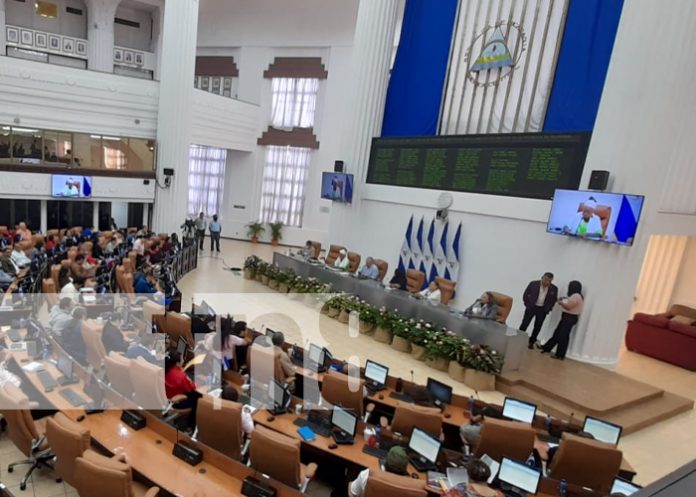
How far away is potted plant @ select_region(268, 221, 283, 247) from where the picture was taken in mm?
18688

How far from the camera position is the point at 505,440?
4.07 metres

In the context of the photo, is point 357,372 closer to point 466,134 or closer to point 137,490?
point 137,490

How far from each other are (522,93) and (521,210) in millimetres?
2818

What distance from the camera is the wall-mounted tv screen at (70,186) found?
1353cm

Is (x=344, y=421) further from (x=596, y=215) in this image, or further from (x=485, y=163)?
(x=485, y=163)

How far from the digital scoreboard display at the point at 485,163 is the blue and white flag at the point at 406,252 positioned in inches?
46.6

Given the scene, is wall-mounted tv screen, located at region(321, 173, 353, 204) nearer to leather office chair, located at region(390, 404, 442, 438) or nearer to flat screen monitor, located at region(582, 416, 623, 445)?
leather office chair, located at region(390, 404, 442, 438)

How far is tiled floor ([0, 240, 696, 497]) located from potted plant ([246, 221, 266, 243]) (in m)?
4.58

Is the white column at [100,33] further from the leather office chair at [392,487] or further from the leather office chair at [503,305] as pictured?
the leather office chair at [392,487]

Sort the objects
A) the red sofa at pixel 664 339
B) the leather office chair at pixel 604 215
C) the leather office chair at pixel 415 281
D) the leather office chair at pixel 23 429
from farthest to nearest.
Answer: the leather office chair at pixel 415 281 → the red sofa at pixel 664 339 → the leather office chair at pixel 604 215 → the leather office chair at pixel 23 429

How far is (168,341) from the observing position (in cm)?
645

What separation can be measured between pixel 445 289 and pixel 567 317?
2735 mm

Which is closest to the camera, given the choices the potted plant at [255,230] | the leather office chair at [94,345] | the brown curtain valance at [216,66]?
the leather office chair at [94,345]

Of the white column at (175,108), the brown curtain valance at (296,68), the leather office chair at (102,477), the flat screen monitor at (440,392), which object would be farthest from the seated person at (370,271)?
the brown curtain valance at (296,68)
